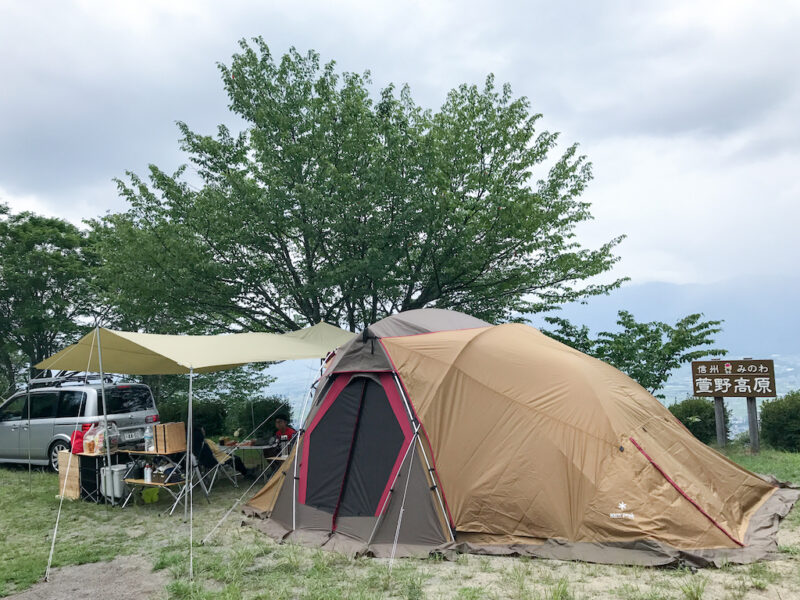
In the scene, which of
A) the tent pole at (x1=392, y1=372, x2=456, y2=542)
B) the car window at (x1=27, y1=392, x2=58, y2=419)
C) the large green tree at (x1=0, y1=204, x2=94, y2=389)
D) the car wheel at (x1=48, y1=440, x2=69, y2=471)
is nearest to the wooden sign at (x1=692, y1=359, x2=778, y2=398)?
the tent pole at (x1=392, y1=372, x2=456, y2=542)

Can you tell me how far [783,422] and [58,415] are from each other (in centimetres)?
1290

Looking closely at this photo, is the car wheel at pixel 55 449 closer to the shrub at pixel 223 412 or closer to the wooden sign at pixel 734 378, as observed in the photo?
the shrub at pixel 223 412

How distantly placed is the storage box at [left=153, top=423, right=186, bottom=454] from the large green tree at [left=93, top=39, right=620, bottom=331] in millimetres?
3695

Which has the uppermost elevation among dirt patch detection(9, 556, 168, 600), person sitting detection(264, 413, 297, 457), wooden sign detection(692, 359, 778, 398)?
wooden sign detection(692, 359, 778, 398)

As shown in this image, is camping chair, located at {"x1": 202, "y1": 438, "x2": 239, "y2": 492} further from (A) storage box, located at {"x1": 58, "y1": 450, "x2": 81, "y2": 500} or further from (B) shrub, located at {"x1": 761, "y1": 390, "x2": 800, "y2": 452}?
(B) shrub, located at {"x1": 761, "y1": 390, "x2": 800, "y2": 452}

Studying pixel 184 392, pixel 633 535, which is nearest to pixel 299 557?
pixel 633 535

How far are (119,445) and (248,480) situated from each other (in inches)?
82.3

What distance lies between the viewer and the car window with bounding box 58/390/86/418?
Answer: 375 inches

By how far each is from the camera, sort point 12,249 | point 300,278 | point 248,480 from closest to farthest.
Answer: point 248,480 → point 300,278 → point 12,249

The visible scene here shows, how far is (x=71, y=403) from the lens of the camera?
9711 mm

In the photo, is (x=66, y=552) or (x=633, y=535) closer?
(x=633, y=535)

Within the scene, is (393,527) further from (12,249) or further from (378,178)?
(12,249)

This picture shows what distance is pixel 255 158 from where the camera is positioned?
35.3 feet

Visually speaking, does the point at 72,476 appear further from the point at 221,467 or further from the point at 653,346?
the point at 653,346
